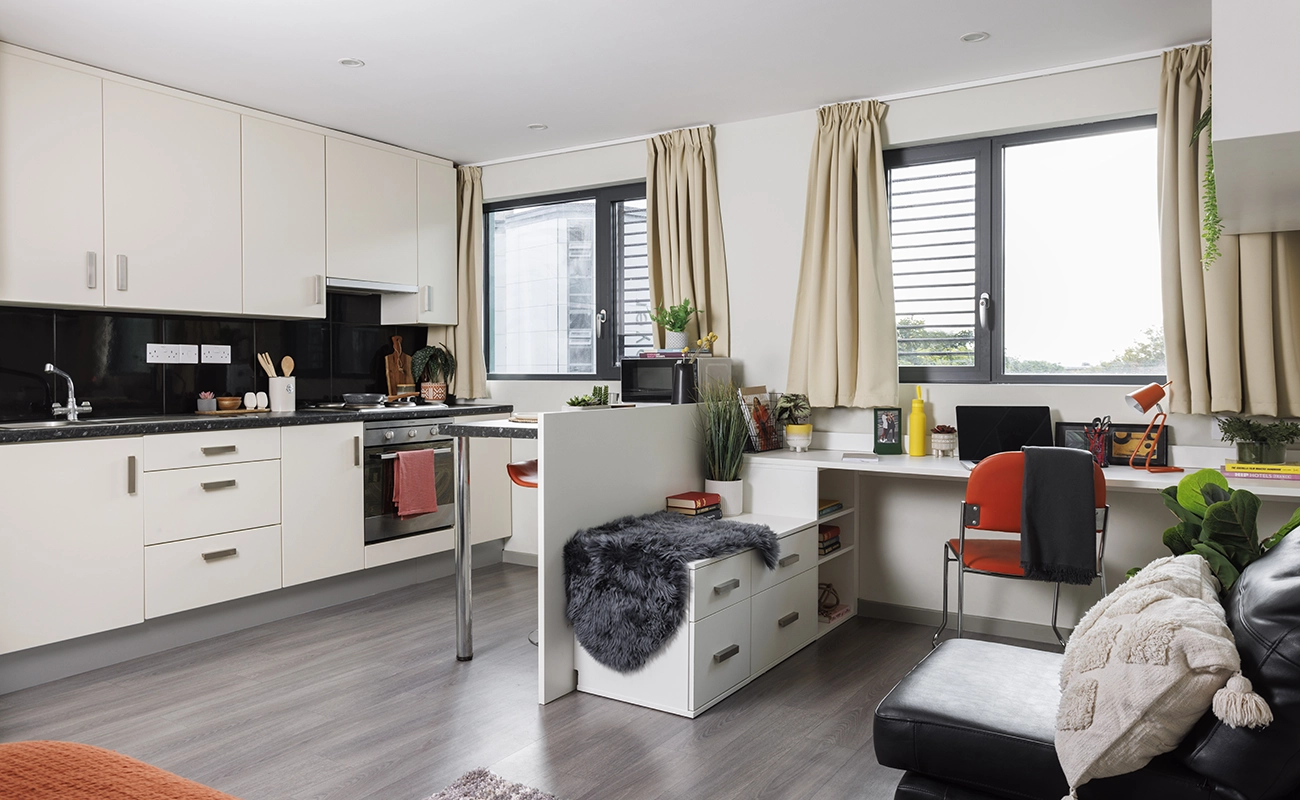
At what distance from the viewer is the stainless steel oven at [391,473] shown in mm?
4289

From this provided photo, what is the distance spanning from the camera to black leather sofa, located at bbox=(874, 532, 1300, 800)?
1.34m

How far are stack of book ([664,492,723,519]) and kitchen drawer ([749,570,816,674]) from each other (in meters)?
0.43

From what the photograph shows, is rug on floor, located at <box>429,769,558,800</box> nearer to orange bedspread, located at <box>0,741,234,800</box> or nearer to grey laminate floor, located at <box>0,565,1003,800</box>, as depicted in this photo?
grey laminate floor, located at <box>0,565,1003,800</box>

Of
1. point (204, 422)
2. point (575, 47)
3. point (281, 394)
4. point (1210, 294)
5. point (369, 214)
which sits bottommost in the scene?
point (204, 422)

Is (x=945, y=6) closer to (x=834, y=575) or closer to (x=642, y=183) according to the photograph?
(x=642, y=183)

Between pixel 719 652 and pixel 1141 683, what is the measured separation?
5.40 ft

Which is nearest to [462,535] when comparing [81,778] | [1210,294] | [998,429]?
[81,778]

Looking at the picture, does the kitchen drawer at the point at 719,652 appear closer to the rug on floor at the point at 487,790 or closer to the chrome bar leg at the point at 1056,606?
the rug on floor at the point at 487,790

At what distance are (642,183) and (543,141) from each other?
1.97 ft

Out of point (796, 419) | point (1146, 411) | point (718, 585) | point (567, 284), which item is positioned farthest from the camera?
point (567, 284)

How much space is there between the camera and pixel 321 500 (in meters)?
4.04

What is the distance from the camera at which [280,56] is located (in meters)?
3.44

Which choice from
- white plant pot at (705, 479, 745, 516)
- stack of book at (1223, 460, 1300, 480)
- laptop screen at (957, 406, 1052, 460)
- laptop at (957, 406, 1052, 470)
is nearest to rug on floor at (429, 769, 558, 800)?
white plant pot at (705, 479, 745, 516)

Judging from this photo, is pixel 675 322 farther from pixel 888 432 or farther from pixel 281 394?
pixel 281 394
